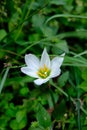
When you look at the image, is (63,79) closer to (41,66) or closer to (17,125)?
(41,66)

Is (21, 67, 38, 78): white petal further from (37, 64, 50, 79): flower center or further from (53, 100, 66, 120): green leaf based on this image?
(53, 100, 66, 120): green leaf

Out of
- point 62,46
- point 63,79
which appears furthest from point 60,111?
point 62,46

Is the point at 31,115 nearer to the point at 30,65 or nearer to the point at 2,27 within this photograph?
the point at 30,65

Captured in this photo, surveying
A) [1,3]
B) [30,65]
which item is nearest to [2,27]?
[1,3]

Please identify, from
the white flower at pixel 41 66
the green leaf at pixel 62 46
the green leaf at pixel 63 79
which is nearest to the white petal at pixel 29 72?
the white flower at pixel 41 66

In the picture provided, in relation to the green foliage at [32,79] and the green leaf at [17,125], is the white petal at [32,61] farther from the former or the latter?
the green leaf at [17,125]

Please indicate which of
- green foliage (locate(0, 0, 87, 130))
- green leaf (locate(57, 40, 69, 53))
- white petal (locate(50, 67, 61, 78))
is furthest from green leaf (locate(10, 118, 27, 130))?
green leaf (locate(57, 40, 69, 53))

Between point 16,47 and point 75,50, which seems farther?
Result: point 75,50

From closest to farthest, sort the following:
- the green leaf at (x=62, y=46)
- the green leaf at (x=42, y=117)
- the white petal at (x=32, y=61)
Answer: the green leaf at (x=42, y=117) → the white petal at (x=32, y=61) → the green leaf at (x=62, y=46)
